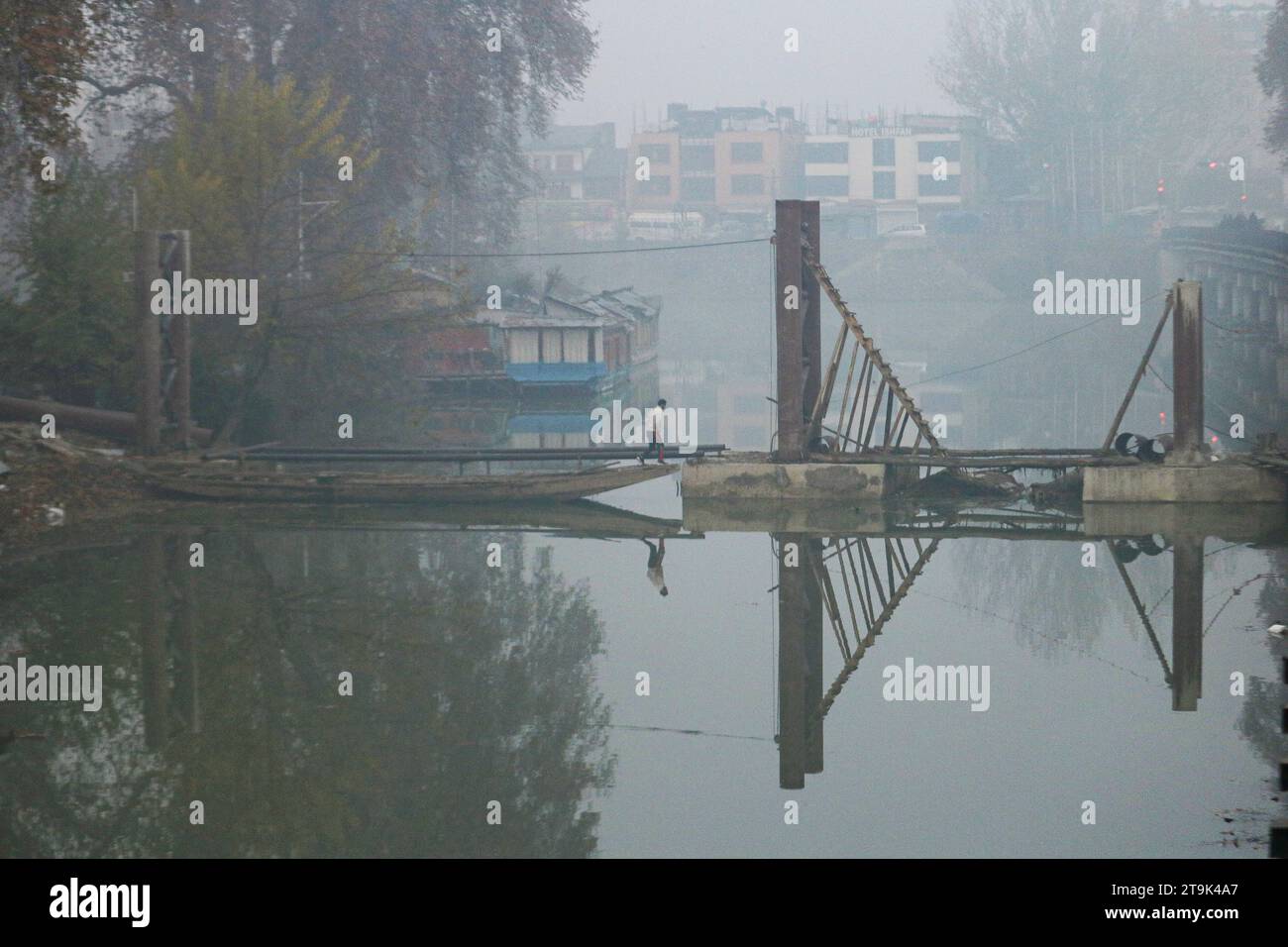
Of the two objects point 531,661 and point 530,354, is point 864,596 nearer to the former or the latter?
point 531,661

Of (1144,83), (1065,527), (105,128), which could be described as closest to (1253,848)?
(1065,527)

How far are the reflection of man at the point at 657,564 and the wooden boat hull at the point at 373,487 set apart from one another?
2.37 meters

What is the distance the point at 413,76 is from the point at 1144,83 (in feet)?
250

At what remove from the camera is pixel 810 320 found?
26.6m

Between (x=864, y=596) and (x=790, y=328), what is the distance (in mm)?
6875

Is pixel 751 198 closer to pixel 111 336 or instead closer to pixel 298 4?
pixel 298 4

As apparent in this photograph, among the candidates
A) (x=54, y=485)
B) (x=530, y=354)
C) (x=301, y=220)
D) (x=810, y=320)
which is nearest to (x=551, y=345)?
(x=530, y=354)

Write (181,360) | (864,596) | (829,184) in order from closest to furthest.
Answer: (864,596) < (181,360) < (829,184)

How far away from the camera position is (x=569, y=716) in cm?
1462

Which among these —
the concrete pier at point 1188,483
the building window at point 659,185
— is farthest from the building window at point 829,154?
the concrete pier at point 1188,483

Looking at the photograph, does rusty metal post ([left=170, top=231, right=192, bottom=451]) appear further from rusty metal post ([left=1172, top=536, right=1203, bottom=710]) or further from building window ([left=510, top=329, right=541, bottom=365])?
building window ([left=510, top=329, right=541, bottom=365])

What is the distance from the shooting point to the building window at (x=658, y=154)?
128500 mm

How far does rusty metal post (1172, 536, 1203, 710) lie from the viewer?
50.2 ft

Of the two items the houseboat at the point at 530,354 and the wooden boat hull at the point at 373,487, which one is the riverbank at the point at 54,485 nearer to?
the wooden boat hull at the point at 373,487
